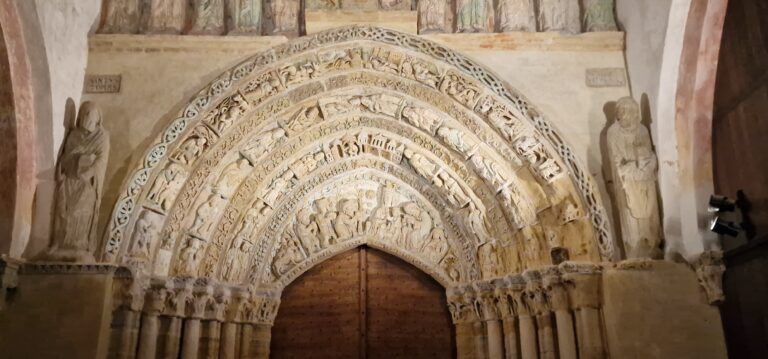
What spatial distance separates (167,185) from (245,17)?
1.62m

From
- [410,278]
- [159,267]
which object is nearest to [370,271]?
[410,278]

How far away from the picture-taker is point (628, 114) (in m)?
4.96

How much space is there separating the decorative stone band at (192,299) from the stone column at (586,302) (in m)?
2.87

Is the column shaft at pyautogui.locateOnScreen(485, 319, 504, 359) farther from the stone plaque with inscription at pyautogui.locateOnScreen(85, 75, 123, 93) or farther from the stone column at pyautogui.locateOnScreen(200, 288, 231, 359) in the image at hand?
the stone plaque with inscription at pyautogui.locateOnScreen(85, 75, 123, 93)

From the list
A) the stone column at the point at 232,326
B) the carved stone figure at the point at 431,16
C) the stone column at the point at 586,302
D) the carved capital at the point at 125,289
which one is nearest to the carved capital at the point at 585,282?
the stone column at the point at 586,302

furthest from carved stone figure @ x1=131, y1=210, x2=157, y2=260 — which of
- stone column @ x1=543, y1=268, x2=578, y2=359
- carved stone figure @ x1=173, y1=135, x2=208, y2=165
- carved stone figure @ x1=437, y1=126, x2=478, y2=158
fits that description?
stone column @ x1=543, y1=268, x2=578, y2=359

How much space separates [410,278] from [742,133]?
10.9 feet

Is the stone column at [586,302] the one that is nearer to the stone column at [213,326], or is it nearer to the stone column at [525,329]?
the stone column at [525,329]

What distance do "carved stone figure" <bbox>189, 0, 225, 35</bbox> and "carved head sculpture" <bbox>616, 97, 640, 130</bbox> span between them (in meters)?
3.42

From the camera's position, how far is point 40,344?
4418 millimetres

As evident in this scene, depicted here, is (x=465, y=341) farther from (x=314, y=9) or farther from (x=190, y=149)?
(x=314, y=9)

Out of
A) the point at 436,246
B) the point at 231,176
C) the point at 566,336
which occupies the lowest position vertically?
the point at 566,336

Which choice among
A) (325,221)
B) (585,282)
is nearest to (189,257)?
(325,221)

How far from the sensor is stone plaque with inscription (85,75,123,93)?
529 centimetres
